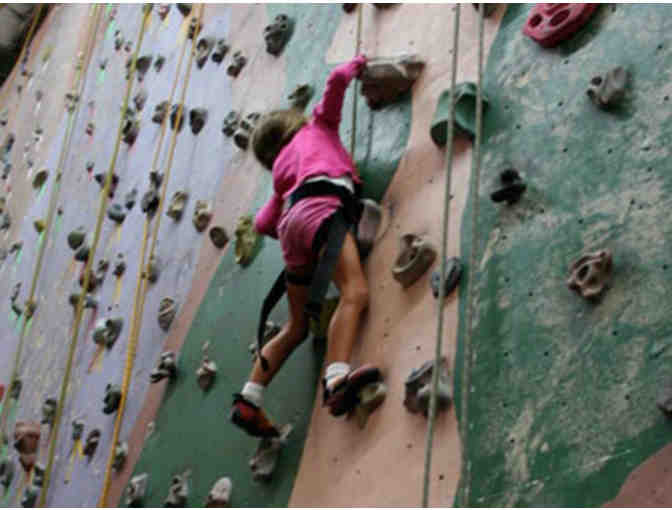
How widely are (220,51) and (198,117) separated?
329 mm

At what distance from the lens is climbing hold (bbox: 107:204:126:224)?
482 centimetres

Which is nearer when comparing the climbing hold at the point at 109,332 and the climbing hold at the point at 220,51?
the climbing hold at the point at 109,332

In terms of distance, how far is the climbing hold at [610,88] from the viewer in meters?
2.33

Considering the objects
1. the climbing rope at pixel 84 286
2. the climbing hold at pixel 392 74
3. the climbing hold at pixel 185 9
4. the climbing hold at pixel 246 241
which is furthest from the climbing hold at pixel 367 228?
the climbing hold at pixel 185 9

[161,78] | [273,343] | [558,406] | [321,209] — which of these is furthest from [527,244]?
[161,78]

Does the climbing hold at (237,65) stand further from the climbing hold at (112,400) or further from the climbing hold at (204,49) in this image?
the climbing hold at (112,400)

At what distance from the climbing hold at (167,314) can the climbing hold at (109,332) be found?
0.44m

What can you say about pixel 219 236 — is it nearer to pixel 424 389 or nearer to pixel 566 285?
pixel 424 389

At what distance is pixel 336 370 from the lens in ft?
8.57

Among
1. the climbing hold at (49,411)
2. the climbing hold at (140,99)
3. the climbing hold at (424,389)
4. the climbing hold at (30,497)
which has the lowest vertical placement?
the climbing hold at (30,497)

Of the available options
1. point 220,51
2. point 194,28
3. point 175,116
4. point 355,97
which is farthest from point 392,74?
point 194,28

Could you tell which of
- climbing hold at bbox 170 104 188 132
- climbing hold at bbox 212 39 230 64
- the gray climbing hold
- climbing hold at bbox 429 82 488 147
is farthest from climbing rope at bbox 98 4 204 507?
climbing hold at bbox 429 82 488 147

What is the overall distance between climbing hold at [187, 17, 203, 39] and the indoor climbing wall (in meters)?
2.59

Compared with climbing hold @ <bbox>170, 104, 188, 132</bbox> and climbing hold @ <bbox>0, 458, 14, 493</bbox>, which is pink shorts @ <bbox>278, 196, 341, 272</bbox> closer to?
climbing hold @ <bbox>170, 104, 188, 132</bbox>
